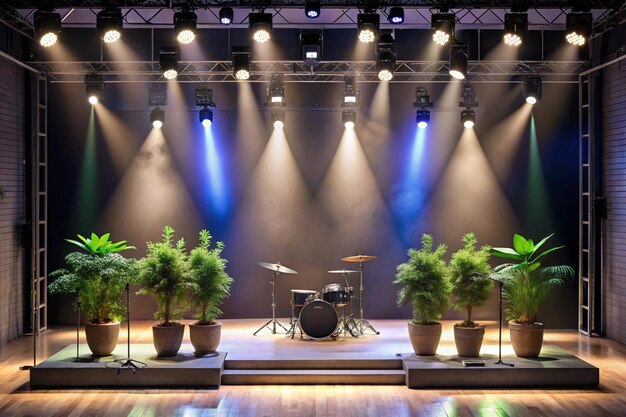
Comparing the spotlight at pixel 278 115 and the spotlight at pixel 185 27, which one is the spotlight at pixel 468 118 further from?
the spotlight at pixel 185 27

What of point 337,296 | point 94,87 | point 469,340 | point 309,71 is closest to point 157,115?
point 94,87

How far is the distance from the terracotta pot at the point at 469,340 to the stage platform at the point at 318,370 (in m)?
0.16

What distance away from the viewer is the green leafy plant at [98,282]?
839cm

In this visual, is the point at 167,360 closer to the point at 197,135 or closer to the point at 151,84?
the point at 197,135

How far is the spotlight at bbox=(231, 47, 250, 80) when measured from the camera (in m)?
9.98

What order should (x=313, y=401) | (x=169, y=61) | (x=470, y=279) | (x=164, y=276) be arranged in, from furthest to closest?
(x=169, y=61)
(x=470, y=279)
(x=164, y=276)
(x=313, y=401)

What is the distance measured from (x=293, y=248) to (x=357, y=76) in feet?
9.78

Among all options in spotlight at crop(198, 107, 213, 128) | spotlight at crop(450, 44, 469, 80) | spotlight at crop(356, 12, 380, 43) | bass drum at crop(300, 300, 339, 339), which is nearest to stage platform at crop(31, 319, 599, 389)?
bass drum at crop(300, 300, 339, 339)

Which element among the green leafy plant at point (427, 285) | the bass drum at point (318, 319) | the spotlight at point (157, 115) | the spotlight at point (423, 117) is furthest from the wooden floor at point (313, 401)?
the spotlight at point (423, 117)

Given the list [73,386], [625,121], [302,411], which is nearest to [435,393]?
[302,411]

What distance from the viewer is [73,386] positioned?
803 centimetres

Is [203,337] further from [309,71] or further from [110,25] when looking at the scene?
[309,71]

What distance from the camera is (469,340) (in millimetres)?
8562

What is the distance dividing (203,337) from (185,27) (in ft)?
12.5
